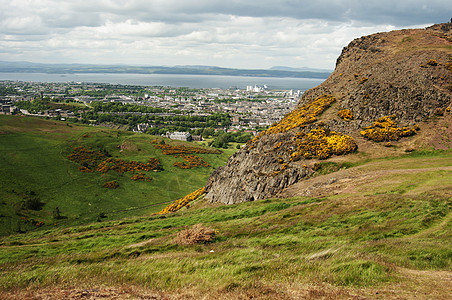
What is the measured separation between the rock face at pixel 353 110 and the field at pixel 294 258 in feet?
40.0

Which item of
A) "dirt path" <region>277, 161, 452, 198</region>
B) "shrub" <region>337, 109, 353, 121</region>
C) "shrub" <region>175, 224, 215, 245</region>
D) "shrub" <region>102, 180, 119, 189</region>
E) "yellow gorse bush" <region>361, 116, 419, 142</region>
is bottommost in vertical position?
"shrub" <region>102, 180, 119, 189</region>

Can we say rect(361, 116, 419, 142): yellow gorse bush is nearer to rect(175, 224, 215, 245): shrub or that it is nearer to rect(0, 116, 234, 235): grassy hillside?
rect(175, 224, 215, 245): shrub

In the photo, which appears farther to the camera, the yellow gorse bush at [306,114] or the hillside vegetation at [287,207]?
the yellow gorse bush at [306,114]

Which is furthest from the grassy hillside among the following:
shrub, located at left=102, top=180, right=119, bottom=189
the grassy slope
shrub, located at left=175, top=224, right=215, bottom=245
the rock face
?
shrub, located at left=175, top=224, right=215, bottom=245

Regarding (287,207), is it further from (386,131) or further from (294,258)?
(386,131)

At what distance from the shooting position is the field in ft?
31.5

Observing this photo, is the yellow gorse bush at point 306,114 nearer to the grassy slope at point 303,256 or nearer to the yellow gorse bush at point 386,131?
the yellow gorse bush at point 386,131

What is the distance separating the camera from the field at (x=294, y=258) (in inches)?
378

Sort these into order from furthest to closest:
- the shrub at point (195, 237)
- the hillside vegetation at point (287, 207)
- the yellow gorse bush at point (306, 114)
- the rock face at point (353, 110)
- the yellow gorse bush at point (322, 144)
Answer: the yellow gorse bush at point (306, 114), the rock face at point (353, 110), the yellow gorse bush at point (322, 144), the shrub at point (195, 237), the hillside vegetation at point (287, 207)

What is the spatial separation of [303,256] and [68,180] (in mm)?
65192

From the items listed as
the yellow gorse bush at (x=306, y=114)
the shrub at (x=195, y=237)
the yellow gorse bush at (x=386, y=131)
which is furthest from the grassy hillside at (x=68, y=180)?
the yellow gorse bush at (x=386, y=131)

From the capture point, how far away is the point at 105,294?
9.90m

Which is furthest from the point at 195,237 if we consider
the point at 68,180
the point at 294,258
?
the point at 68,180

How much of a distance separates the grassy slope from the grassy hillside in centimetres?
2822
